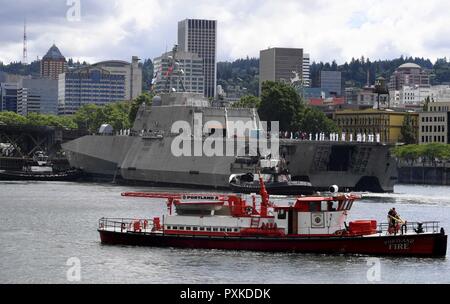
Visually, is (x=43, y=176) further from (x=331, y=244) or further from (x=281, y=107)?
(x=331, y=244)

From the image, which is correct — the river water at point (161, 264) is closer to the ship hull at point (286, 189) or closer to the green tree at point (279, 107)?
the ship hull at point (286, 189)

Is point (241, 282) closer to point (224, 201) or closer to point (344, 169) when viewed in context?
point (224, 201)

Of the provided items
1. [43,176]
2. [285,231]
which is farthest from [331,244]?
[43,176]

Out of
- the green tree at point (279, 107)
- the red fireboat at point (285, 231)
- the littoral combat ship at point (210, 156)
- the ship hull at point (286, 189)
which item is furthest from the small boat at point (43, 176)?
the red fireboat at point (285, 231)

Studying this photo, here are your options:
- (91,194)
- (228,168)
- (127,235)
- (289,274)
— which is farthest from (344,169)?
(289,274)

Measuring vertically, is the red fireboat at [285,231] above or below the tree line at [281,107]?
below

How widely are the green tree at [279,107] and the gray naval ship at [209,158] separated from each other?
3830 cm

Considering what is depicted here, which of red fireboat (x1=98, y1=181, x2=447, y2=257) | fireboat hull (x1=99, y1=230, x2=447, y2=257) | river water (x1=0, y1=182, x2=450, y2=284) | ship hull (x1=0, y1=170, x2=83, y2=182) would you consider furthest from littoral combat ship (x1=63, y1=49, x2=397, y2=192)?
fireboat hull (x1=99, y1=230, x2=447, y2=257)

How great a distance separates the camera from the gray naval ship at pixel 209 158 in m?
138

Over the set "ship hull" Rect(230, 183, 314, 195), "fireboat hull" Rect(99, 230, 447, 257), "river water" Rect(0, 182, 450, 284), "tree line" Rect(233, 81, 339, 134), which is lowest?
"river water" Rect(0, 182, 450, 284)

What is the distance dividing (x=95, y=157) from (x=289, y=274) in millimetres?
108842

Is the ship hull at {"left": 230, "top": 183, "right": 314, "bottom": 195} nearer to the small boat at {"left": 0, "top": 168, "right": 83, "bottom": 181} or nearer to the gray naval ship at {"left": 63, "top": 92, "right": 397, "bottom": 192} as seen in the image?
the gray naval ship at {"left": 63, "top": 92, "right": 397, "bottom": 192}

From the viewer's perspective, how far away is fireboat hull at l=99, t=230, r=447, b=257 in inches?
2505

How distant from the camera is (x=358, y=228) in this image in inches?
2557
